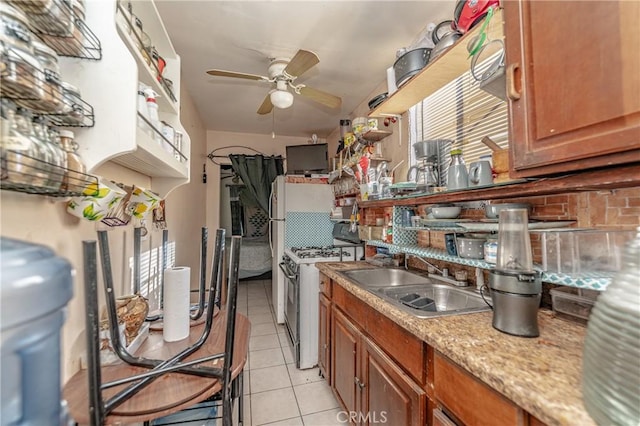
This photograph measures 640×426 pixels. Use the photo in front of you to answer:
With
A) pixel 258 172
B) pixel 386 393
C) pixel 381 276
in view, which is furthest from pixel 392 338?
pixel 258 172

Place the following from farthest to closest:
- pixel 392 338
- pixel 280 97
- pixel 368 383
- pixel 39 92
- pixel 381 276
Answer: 1. pixel 280 97
2. pixel 381 276
3. pixel 368 383
4. pixel 392 338
5. pixel 39 92

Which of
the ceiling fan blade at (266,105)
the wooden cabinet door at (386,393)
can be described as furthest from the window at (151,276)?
the ceiling fan blade at (266,105)

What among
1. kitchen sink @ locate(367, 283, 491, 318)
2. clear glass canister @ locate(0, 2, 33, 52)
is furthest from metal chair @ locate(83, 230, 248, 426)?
kitchen sink @ locate(367, 283, 491, 318)

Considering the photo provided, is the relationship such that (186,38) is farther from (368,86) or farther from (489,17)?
(489,17)

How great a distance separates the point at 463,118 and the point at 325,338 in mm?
1807

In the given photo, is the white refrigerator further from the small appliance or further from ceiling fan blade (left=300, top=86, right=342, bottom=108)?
the small appliance

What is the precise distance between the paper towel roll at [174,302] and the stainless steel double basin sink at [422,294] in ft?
2.92

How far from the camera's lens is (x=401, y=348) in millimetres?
1092

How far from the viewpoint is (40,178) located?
2.00 ft

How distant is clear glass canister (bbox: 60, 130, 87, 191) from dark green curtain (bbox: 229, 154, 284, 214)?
12.1ft

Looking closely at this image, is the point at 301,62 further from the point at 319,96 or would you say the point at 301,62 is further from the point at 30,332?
the point at 30,332

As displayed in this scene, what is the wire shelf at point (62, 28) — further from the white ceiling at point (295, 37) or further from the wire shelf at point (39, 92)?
the white ceiling at point (295, 37)

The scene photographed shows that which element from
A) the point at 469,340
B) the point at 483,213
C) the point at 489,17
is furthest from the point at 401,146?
the point at 469,340

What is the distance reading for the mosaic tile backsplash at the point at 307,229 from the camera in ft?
10.8
